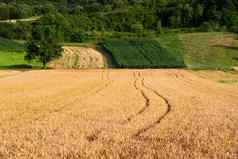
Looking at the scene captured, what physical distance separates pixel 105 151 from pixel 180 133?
3060 mm

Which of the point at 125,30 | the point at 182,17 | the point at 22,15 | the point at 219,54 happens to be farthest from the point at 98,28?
the point at 219,54

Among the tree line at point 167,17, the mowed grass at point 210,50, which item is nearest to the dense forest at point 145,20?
the tree line at point 167,17

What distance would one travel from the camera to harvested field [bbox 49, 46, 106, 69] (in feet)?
261

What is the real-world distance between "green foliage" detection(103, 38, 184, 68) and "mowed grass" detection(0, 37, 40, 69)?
1853cm

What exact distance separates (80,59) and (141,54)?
49.3 ft

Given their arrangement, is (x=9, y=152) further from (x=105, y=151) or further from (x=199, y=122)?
(x=199, y=122)

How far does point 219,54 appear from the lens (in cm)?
8988

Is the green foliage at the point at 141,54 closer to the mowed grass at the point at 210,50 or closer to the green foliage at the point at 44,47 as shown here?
the mowed grass at the point at 210,50

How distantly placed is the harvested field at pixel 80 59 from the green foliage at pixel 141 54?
3823 millimetres

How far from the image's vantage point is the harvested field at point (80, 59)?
79.5m

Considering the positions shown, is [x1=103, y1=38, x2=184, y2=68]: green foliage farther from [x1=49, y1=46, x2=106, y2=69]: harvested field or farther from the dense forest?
the dense forest

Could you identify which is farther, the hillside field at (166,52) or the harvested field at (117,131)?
the hillside field at (166,52)

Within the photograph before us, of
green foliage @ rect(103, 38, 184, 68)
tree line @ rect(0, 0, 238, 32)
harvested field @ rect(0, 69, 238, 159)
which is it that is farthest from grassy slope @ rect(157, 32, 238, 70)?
harvested field @ rect(0, 69, 238, 159)

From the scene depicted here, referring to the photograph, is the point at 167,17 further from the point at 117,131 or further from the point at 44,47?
the point at 117,131
